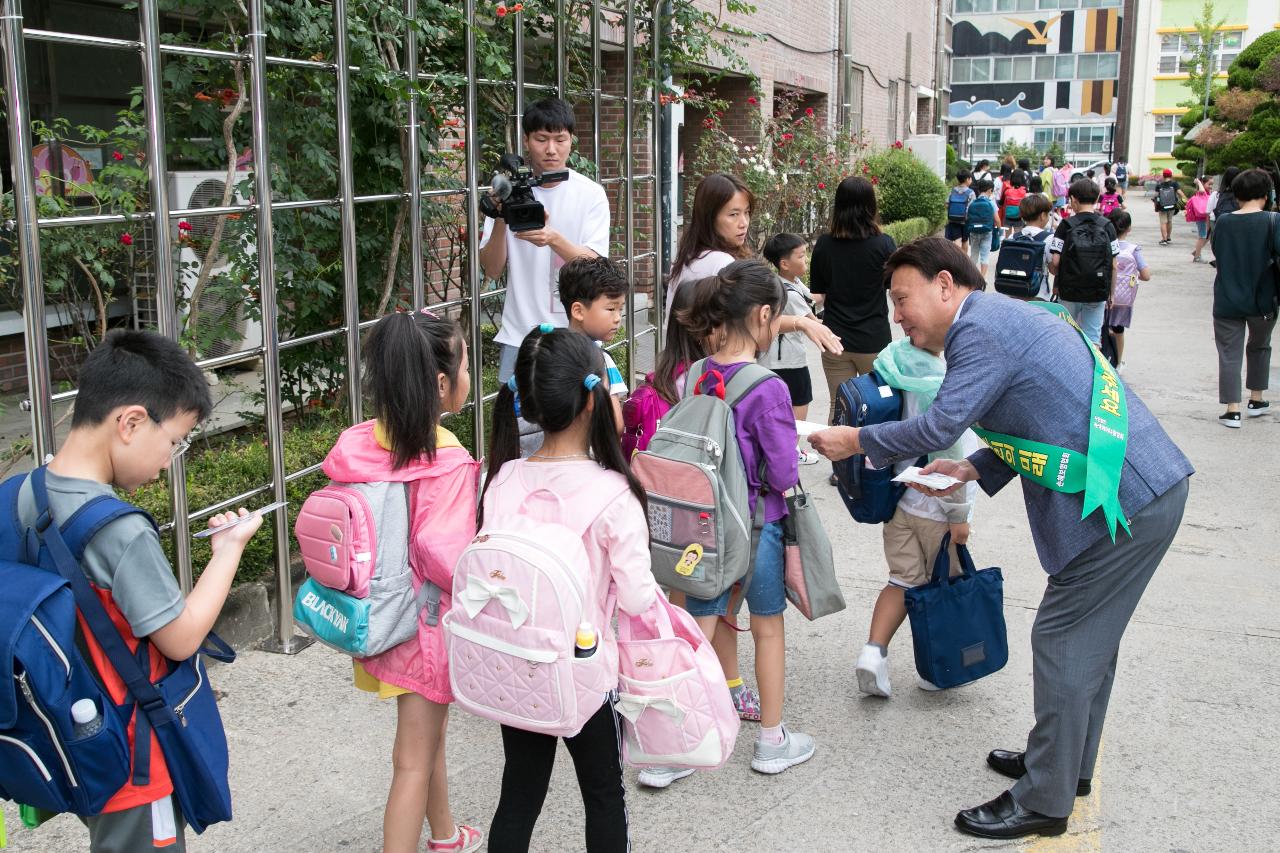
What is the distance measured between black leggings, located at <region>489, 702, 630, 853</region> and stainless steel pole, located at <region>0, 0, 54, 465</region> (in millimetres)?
1745

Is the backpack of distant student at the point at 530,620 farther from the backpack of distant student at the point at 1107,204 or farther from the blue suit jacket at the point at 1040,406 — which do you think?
the backpack of distant student at the point at 1107,204

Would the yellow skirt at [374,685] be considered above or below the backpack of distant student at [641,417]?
below

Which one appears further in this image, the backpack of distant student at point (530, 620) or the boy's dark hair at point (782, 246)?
the boy's dark hair at point (782, 246)

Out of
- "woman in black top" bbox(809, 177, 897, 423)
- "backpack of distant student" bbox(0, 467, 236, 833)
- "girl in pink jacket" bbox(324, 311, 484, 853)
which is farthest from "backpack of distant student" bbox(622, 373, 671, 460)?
"woman in black top" bbox(809, 177, 897, 423)

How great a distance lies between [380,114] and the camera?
502 centimetres

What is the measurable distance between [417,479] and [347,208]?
7.25 ft

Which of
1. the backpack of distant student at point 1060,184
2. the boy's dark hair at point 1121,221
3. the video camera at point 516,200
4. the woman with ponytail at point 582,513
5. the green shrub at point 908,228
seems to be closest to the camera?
the woman with ponytail at point 582,513

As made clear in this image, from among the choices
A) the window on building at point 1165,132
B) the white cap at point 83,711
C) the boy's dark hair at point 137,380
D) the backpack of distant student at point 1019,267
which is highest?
the window on building at point 1165,132

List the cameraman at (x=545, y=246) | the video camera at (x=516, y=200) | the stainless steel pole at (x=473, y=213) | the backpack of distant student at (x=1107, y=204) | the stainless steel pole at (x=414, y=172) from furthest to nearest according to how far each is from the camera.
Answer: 1. the backpack of distant student at (x=1107, y=204)
2. the stainless steel pole at (x=473, y=213)
3. the stainless steel pole at (x=414, y=172)
4. the cameraman at (x=545, y=246)
5. the video camera at (x=516, y=200)

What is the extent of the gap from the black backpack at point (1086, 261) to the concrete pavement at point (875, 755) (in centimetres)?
343

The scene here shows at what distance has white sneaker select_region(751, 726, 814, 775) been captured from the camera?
3.63m

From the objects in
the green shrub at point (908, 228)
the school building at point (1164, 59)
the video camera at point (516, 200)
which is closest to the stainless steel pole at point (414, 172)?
the video camera at point (516, 200)

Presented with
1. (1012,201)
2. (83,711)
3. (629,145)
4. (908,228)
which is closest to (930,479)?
(83,711)

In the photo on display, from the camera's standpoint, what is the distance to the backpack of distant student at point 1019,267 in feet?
27.7
